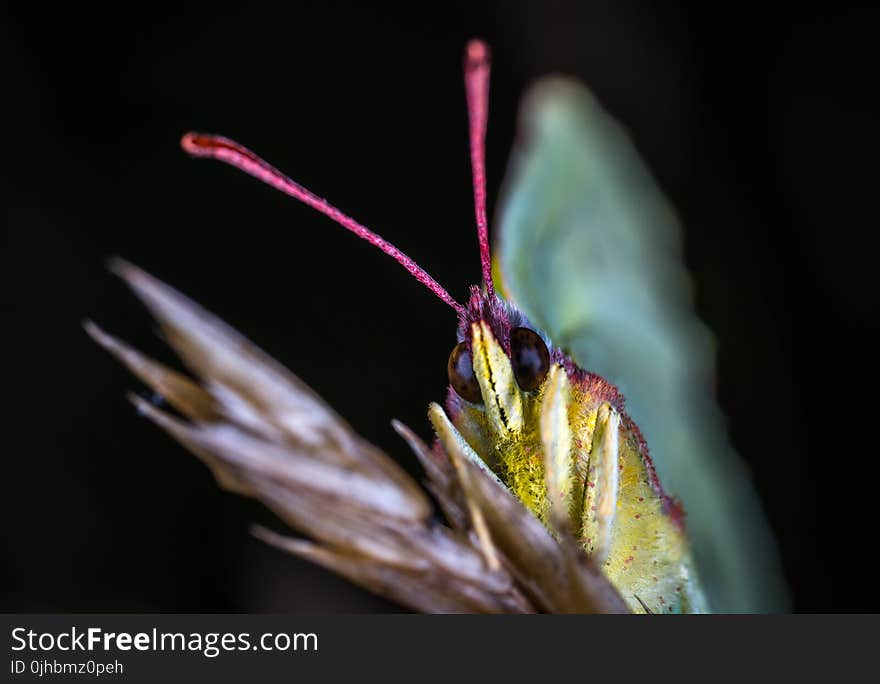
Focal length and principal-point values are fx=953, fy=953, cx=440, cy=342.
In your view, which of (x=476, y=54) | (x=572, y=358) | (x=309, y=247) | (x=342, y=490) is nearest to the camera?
(x=342, y=490)

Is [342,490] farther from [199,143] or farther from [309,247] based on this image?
[309,247]

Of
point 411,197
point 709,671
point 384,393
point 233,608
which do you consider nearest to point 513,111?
point 411,197

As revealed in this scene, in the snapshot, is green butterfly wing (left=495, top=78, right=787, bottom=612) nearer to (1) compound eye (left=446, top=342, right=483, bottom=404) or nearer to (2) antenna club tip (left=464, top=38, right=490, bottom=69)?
(1) compound eye (left=446, top=342, right=483, bottom=404)

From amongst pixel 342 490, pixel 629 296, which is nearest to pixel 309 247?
pixel 629 296

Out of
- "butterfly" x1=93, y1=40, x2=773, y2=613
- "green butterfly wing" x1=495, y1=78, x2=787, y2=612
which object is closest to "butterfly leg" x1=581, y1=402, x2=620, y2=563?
"butterfly" x1=93, y1=40, x2=773, y2=613

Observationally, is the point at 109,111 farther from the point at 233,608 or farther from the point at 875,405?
the point at 875,405

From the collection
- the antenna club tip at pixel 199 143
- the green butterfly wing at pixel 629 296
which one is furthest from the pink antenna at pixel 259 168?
the green butterfly wing at pixel 629 296

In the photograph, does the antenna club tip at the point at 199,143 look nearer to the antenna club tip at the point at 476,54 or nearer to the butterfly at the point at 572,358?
the butterfly at the point at 572,358
